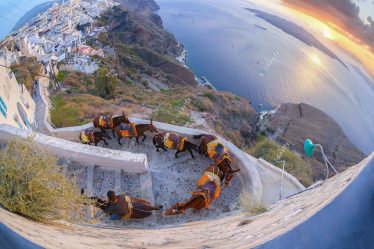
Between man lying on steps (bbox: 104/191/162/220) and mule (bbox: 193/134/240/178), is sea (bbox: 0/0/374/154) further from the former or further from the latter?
man lying on steps (bbox: 104/191/162/220)

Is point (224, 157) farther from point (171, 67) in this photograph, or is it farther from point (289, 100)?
point (171, 67)

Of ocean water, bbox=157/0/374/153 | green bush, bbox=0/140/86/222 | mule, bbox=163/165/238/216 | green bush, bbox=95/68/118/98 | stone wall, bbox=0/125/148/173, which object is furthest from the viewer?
green bush, bbox=95/68/118/98

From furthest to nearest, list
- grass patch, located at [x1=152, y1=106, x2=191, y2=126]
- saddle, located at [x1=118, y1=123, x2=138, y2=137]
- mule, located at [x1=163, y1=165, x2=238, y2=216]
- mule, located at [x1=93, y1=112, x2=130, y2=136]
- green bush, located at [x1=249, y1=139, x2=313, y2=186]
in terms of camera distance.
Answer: green bush, located at [x1=249, y1=139, x2=313, y2=186] → grass patch, located at [x1=152, y1=106, x2=191, y2=126] → mule, located at [x1=93, y1=112, x2=130, y2=136] → saddle, located at [x1=118, y1=123, x2=138, y2=137] → mule, located at [x1=163, y1=165, x2=238, y2=216]

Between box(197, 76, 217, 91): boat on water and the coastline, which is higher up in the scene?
box(197, 76, 217, 91): boat on water

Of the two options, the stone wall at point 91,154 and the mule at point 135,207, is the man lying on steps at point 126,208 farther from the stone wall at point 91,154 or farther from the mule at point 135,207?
the stone wall at point 91,154

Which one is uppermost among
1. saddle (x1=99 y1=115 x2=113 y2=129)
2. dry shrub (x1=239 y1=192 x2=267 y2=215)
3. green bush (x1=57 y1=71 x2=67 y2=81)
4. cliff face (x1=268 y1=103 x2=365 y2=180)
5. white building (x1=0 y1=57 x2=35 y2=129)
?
dry shrub (x1=239 y1=192 x2=267 y2=215)

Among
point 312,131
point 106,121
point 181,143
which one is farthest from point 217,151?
point 312,131

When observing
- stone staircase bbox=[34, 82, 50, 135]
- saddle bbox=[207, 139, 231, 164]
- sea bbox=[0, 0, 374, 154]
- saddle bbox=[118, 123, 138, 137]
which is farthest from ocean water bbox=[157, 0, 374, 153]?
stone staircase bbox=[34, 82, 50, 135]
